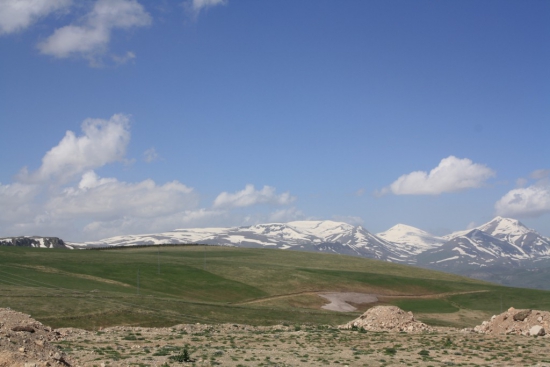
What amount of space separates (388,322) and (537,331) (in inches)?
561

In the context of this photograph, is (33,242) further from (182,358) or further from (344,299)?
(182,358)

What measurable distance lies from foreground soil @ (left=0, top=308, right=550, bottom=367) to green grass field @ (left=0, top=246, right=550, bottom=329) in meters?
8.81

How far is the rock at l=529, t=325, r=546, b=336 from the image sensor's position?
49312mm

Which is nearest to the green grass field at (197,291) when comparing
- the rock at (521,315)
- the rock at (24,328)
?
the rock at (24,328)

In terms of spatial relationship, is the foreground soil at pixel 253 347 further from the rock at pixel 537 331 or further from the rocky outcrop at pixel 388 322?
the rocky outcrop at pixel 388 322

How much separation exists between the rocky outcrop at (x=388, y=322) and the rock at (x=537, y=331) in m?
10.1

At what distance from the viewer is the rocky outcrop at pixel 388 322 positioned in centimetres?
5522

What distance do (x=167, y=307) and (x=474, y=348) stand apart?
34992 mm

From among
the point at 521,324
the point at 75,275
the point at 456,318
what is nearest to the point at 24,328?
the point at 521,324

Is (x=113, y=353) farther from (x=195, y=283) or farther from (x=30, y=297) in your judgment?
(x=195, y=283)

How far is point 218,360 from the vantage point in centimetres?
3319

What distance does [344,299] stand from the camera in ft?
314

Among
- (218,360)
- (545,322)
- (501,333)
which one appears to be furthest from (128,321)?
(545,322)

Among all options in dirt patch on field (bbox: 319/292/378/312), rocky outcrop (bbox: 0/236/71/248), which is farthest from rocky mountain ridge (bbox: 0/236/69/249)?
dirt patch on field (bbox: 319/292/378/312)
